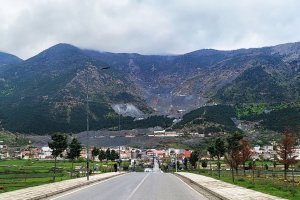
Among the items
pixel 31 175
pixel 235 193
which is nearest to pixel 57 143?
pixel 31 175

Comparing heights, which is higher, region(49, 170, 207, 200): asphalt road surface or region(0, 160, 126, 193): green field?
region(49, 170, 207, 200): asphalt road surface

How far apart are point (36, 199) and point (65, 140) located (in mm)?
30907

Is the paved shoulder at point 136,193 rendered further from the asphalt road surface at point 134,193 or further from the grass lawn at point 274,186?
the grass lawn at point 274,186

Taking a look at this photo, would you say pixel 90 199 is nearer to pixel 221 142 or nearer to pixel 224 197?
pixel 224 197

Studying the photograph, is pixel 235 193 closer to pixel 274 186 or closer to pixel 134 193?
pixel 134 193

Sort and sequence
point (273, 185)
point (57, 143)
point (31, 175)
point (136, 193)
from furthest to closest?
point (31, 175), point (57, 143), point (273, 185), point (136, 193)

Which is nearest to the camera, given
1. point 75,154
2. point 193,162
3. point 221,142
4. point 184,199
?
point 184,199

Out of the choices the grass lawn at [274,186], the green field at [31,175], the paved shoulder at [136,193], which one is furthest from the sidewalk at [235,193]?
the green field at [31,175]

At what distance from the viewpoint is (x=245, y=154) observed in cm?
6888

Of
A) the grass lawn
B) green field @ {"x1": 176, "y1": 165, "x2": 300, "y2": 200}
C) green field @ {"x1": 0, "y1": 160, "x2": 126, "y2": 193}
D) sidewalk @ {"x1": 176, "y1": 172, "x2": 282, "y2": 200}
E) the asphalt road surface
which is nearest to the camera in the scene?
sidewalk @ {"x1": 176, "y1": 172, "x2": 282, "y2": 200}

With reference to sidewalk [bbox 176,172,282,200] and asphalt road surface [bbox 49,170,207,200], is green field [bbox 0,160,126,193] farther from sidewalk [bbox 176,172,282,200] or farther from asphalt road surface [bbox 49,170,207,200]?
sidewalk [bbox 176,172,282,200]

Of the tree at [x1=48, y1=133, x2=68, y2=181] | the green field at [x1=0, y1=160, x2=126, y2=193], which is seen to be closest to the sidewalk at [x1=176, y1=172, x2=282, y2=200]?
the green field at [x1=0, y1=160, x2=126, y2=193]

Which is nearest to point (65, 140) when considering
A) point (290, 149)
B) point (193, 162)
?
point (290, 149)

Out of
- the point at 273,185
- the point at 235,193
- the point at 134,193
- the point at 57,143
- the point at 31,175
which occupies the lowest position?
the point at 31,175
